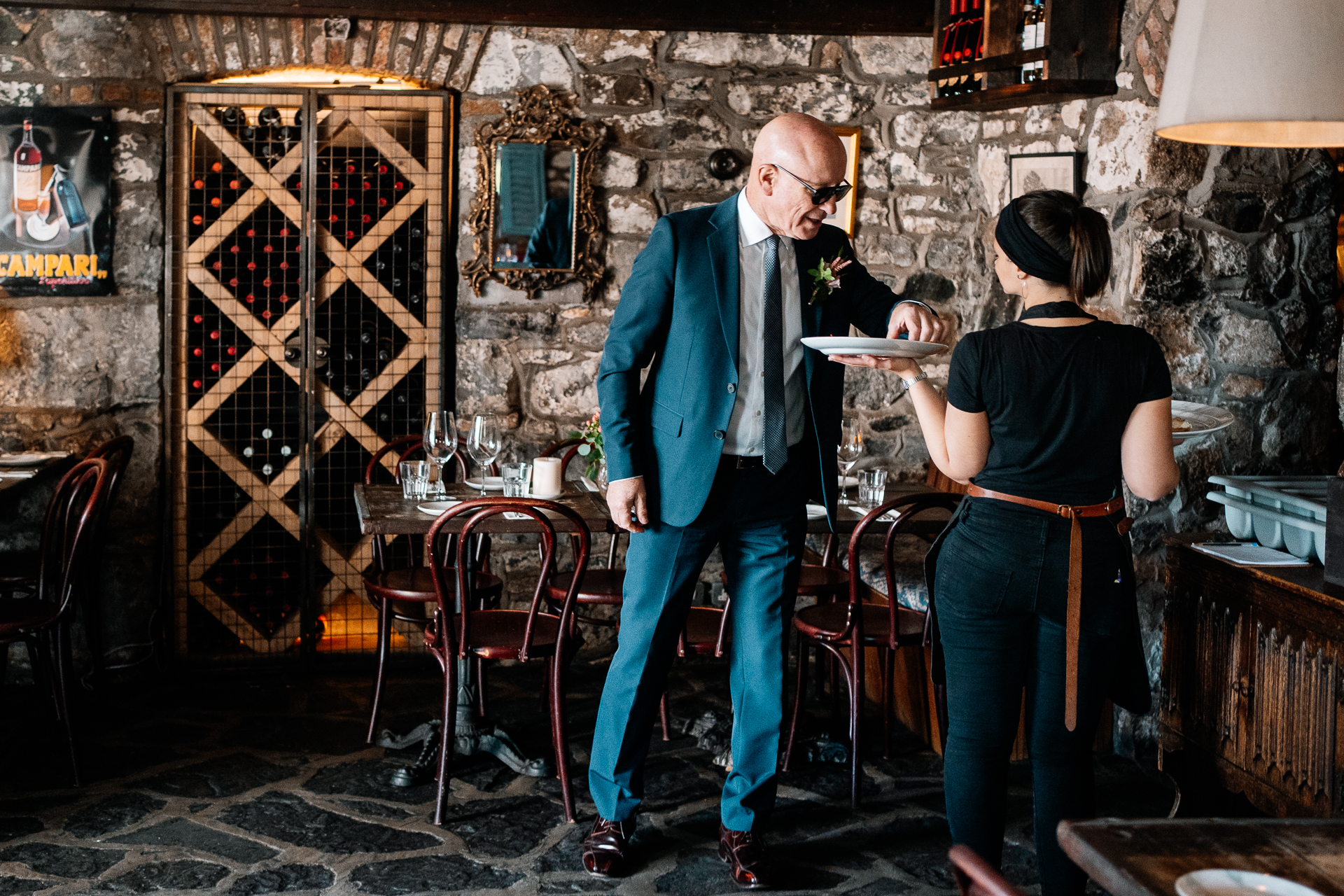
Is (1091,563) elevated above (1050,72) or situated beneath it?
situated beneath

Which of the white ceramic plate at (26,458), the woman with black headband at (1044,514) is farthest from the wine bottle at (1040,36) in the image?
the white ceramic plate at (26,458)

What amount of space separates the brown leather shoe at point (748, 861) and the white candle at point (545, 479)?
4.38ft

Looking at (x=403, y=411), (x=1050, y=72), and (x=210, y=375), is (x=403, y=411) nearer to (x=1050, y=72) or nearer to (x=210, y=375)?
(x=210, y=375)

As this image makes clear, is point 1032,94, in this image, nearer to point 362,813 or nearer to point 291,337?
point 291,337

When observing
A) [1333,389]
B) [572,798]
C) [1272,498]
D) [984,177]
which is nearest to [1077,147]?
[984,177]

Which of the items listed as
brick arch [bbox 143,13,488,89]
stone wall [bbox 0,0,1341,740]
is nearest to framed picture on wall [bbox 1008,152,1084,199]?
stone wall [bbox 0,0,1341,740]

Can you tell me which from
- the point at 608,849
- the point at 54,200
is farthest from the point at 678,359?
the point at 54,200

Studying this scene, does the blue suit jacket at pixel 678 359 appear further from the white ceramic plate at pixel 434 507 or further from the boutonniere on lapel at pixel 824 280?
the white ceramic plate at pixel 434 507

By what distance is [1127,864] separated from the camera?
53.6 inches

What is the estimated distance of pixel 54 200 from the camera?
4523 millimetres

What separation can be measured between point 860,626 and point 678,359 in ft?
3.93

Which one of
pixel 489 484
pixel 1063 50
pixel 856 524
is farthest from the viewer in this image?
pixel 489 484

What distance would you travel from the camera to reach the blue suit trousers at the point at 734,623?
2887 mm

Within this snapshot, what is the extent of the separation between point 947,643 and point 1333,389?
2.17 metres
